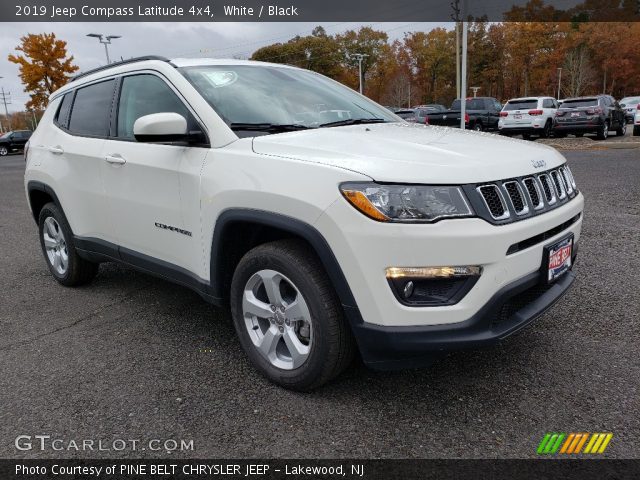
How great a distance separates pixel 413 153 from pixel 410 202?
333mm

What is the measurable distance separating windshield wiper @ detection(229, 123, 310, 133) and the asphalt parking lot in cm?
134

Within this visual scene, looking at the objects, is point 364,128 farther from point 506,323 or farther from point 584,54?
point 584,54

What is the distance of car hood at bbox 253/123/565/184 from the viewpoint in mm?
2283

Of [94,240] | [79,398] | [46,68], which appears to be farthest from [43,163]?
[46,68]

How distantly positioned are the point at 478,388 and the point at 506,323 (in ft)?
1.70

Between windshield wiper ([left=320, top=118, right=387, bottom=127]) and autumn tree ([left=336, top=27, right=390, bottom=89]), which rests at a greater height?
autumn tree ([left=336, top=27, right=390, bottom=89])

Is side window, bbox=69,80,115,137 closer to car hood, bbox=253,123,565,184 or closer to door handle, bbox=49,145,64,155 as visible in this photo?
door handle, bbox=49,145,64,155

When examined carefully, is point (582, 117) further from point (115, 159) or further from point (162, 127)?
point (162, 127)

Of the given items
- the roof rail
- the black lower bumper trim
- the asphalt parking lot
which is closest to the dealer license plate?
the black lower bumper trim

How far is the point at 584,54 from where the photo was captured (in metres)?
54.8

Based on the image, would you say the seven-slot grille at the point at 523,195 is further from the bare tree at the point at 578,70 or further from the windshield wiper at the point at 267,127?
the bare tree at the point at 578,70

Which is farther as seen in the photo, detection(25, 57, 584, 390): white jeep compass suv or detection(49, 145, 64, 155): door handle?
detection(49, 145, 64, 155): door handle

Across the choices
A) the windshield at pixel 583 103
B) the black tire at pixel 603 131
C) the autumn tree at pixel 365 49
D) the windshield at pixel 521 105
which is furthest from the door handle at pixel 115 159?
the autumn tree at pixel 365 49

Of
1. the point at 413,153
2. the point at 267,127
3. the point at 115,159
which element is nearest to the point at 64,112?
the point at 115,159
